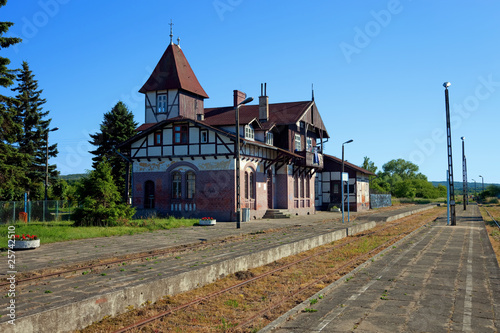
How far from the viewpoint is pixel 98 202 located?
23.1m

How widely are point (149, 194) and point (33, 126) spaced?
906 inches

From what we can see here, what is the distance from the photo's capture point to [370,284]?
10000 millimetres

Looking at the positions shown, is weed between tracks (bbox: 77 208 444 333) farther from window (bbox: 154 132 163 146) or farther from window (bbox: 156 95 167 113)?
window (bbox: 156 95 167 113)

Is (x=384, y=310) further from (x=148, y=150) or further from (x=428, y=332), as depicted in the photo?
(x=148, y=150)

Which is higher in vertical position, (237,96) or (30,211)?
(237,96)

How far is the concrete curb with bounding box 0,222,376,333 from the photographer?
6.34 metres

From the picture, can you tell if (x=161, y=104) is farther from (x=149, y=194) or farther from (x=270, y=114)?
(x=270, y=114)

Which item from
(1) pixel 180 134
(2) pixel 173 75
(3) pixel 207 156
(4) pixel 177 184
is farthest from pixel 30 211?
(2) pixel 173 75

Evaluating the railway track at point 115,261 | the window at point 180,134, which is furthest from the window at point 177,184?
the railway track at point 115,261

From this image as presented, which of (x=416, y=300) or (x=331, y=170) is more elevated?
(x=331, y=170)

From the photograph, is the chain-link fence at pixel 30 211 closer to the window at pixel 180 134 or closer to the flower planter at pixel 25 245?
the window at pixel 180 134

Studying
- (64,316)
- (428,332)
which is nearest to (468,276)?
(428,332)

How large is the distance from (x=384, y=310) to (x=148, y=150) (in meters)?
26.6

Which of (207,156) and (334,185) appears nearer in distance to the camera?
(207,156)
